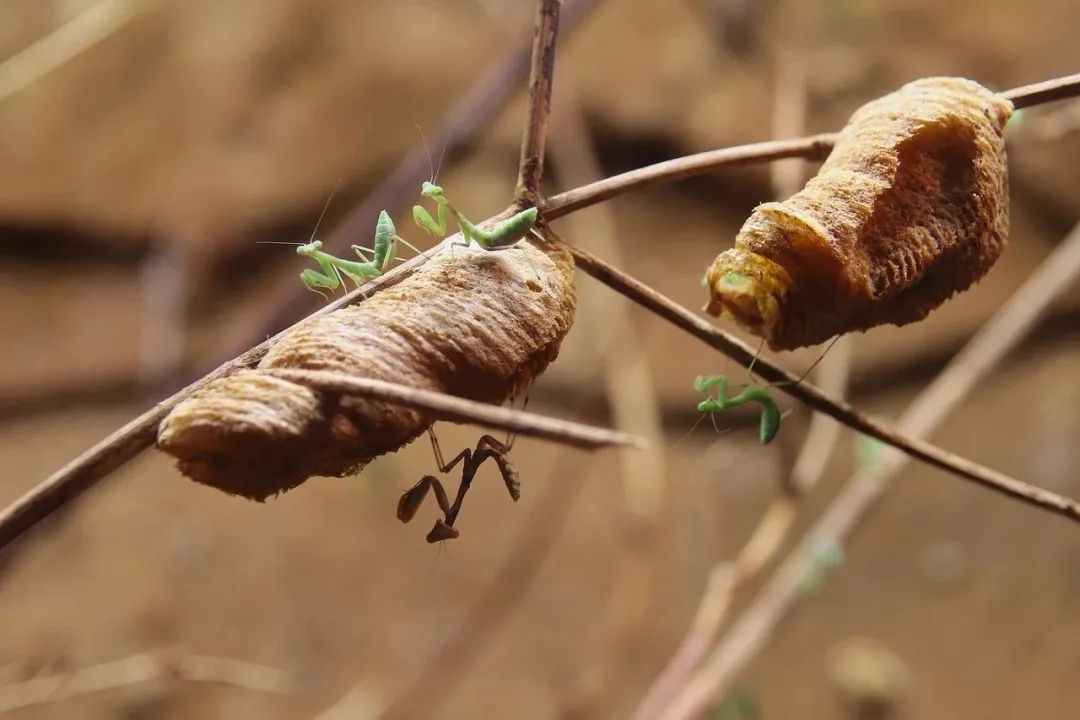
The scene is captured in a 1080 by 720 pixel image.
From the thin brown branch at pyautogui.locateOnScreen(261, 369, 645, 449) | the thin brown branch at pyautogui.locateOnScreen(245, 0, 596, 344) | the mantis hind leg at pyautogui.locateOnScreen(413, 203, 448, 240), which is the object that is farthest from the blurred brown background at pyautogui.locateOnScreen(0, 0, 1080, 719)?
the thin brown branch at pyautogui.locateOnScreen(261, 369, 645, 449)

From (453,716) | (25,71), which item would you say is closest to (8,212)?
(25,71)

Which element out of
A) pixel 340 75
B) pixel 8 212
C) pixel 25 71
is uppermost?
pixel 25 71

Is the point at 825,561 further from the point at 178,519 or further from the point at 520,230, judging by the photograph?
the point at 178,519

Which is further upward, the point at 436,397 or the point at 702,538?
the point at 436,397

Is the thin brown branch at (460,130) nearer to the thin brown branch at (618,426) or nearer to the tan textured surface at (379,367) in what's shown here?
the thin brown branch at (618,426)

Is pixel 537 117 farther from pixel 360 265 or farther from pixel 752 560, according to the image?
pixel 752 560
